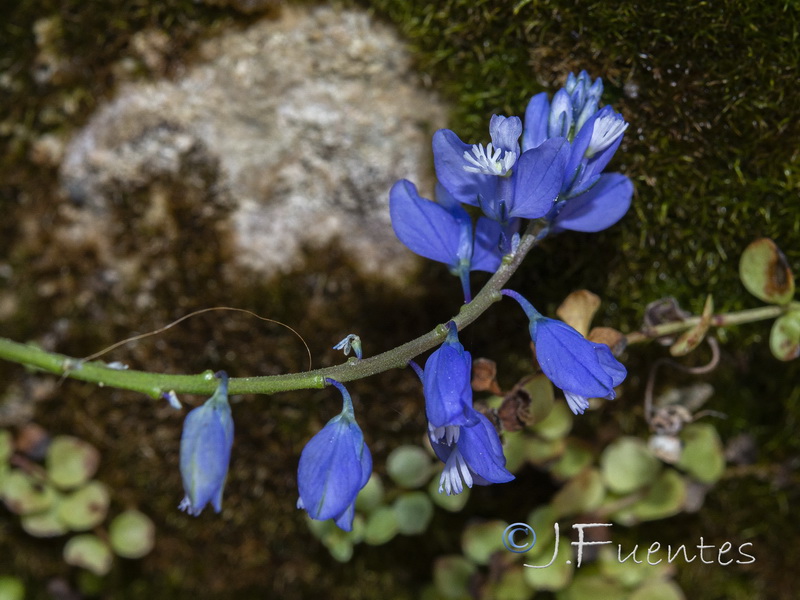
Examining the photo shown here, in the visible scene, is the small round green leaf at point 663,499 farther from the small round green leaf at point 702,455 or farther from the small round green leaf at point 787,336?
the small round green leaf at point 787,336

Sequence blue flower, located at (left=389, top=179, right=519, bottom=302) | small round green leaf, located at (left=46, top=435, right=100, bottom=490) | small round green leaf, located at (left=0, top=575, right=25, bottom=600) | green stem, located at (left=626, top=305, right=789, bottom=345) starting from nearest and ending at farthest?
1. blue flower, located at (left=389, top=179, right=519, bottom=302)
2. green stem, located at (left=626, top=305, right=789, bottom=345)
3. small round green leaf, located at (left=46, top=435, right=100, bottom=490)
4. small round green leaf, located at (left=0, top=575, right=25, bottom=600)

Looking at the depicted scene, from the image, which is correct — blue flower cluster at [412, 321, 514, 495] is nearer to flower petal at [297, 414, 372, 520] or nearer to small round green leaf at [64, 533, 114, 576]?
flower petal at [297, 414, 372, 520]

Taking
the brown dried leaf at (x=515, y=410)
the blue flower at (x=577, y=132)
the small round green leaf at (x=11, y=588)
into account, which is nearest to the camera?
the blue flower at (x=577, y=132)

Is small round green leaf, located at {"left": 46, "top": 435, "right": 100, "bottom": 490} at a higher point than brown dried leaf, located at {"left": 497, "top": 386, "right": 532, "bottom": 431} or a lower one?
lower

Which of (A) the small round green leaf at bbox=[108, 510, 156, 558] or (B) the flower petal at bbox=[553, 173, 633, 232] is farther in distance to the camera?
(A) the small round green leaf at bbox=[108, 510, 156, 558]

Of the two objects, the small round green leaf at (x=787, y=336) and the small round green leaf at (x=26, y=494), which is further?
the small round green leaf at (x=26, y=494)

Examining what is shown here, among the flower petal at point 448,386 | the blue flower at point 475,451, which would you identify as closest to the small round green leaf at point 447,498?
the blue flower at point 475,451

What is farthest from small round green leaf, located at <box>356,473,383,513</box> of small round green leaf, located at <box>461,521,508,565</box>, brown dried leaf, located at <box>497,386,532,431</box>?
brown dried leaf, located at <box>497,386,532,431</box>

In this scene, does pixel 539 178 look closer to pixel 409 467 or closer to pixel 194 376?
pixel 194 376
